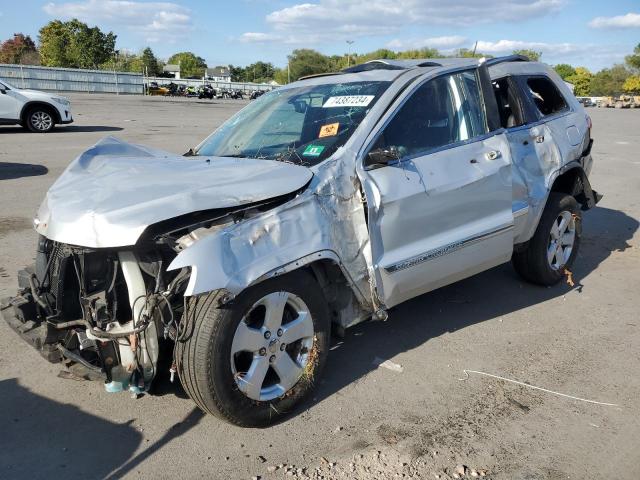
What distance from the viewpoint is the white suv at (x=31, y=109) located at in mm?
16047

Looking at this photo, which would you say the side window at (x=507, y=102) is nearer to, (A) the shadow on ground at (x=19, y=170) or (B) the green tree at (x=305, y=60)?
(A) the shadow on ground at (x=19, y=170)

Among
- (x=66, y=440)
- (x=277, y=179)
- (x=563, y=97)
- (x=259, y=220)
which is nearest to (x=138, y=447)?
(x=66, y=440)

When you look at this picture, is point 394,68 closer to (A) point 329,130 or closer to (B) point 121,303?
(A) point 329,130

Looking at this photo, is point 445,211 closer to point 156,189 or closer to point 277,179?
point 277,179

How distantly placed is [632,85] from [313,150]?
376 ft

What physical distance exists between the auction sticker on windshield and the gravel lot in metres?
1.67

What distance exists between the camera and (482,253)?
4.23 meters

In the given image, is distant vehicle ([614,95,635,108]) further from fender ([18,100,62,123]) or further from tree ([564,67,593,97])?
fender ([18,100,62,123])

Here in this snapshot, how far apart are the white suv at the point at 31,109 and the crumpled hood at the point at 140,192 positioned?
14508 millimetres

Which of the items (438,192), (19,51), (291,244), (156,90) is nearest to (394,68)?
(438,192)

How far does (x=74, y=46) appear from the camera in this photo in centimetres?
7612

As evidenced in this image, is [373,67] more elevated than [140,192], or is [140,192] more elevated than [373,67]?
[373,67]

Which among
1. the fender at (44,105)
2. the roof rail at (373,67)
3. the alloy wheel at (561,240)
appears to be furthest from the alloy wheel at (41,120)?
the alloy wheel at (561,240)

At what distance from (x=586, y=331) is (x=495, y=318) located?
68 cm
